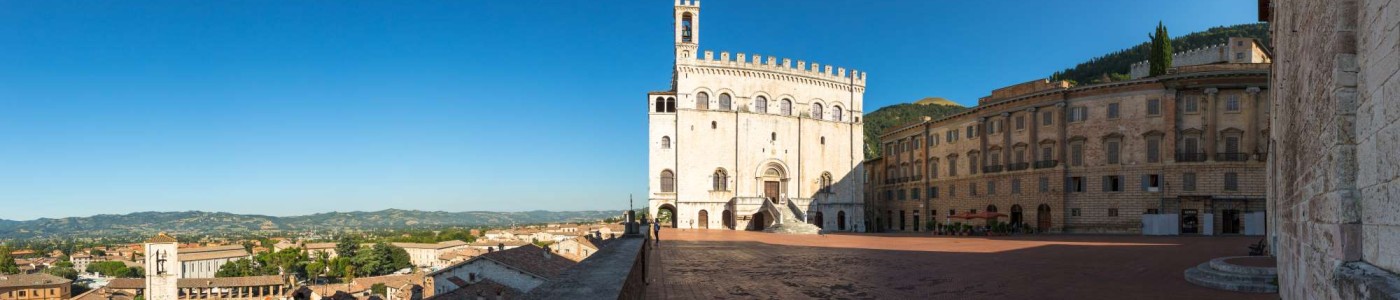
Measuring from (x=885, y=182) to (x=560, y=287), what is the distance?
5656cm

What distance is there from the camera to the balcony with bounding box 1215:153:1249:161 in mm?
36156

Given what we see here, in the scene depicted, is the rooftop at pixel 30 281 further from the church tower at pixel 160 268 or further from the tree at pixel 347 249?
the tree at pixel 347 249

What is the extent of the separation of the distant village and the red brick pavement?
7.89 ft

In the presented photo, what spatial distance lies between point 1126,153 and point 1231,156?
4408mm

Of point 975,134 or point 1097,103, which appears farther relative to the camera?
point 975,134

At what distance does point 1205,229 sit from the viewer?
1426 inches

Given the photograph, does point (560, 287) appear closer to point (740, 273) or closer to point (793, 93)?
point (740, 273)

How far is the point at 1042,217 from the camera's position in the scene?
42000mm

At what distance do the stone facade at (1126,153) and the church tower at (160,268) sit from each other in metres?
70.8

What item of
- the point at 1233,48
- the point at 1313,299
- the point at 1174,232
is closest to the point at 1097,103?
the point at 1174,232

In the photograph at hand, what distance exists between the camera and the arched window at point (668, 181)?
5100cm

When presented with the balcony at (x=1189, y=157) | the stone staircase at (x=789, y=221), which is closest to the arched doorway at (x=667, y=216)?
the stone staircase at (x=789, y=221)

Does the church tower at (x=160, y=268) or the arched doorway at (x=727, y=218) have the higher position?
the arched doorway at (x=727, y=218)

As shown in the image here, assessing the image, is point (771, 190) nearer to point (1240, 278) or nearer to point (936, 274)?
point (936, 274)
